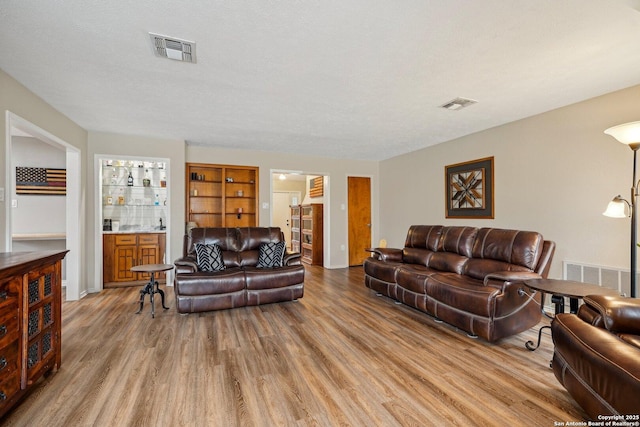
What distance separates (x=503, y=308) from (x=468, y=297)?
0.29 metres

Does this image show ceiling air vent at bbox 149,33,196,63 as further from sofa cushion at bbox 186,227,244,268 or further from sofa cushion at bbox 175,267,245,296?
sofa cushion at bbox 186,227,244,268

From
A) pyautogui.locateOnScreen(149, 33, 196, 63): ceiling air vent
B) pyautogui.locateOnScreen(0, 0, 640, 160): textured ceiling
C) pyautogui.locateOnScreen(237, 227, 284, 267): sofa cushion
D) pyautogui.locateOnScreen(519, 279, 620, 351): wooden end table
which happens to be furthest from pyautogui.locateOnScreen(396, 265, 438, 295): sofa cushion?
pyautogui.locateOnScreen(149, 33, 196, 63): ceiling air vent

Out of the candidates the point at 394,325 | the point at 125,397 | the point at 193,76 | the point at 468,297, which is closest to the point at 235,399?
the point at 125,397

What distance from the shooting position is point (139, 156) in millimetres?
4684

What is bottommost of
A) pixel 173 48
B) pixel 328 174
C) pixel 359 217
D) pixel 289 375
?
pixel 289 375

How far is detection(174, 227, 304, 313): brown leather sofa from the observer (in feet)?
11.2

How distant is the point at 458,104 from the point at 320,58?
1.88 m

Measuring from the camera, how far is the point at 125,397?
1.88 meters

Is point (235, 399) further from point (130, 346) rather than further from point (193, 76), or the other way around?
point (193, 76)

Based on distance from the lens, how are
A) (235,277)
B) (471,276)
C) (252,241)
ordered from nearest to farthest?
(471,276) < (235,277) < (252,241)

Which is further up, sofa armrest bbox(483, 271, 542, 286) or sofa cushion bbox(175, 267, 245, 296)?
sofa armrest bbox(483, 271, 542, 286)

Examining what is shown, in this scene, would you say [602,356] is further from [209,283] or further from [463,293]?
[209,283]

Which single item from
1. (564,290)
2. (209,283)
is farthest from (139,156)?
(564,290)

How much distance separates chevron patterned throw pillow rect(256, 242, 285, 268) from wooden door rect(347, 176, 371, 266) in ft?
9.44
